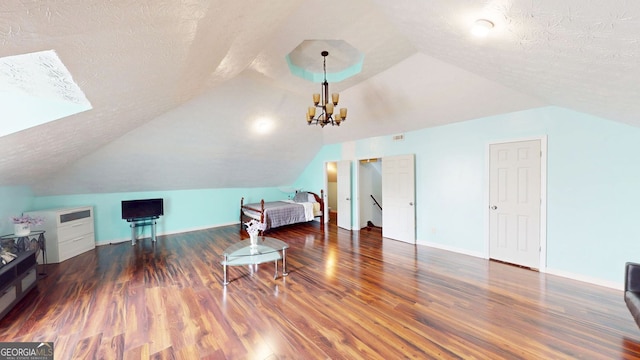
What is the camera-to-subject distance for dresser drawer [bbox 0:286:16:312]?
2.26 metres

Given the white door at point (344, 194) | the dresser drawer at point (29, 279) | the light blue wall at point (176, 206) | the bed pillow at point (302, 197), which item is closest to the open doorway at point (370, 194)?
the white door at point (344, 194)

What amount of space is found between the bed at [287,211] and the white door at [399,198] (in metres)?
1.96

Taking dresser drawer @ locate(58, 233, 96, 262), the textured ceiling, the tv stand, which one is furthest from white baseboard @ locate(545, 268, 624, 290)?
dresser drawer @ locate(58, 233, 96, 262)

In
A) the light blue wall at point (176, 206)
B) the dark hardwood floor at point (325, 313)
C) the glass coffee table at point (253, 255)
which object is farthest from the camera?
the light blue wall at point (176, 206)

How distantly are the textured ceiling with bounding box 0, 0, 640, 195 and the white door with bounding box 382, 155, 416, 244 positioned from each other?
746 millimetres

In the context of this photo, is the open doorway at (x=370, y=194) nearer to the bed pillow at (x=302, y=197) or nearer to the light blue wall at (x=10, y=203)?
the bed pillow at (x=302, y=197)

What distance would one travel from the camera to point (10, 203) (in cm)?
354

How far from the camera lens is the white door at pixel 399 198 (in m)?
4.77

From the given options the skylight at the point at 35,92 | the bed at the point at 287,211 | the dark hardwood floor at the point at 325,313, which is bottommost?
the dark hardwood floor at the point at 325,313

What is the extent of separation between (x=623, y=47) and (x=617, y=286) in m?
→ 3.02

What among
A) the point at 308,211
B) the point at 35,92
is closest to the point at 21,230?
the point at 35,92

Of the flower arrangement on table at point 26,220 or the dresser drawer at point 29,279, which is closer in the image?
the dresser drawer at point 29,279

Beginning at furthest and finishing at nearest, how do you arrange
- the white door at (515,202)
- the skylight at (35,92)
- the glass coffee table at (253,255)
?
the white door at (515,202)
the glass coffee table at (253,255)
the skylight at (35,92)

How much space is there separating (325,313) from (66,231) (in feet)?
15.5
